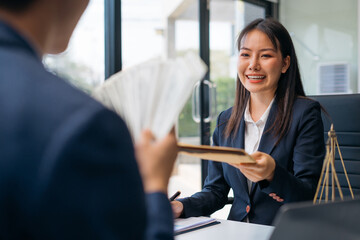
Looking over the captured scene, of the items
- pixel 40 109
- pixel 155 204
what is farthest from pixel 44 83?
pixel 155 204

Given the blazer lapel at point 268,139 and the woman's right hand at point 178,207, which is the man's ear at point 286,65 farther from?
the woman's right hand at point 178,207

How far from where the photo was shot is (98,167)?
0.38 m

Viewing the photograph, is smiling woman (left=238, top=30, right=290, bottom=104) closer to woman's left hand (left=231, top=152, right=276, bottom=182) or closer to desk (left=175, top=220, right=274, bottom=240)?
woman's left hand (left=231, top=152, right=276, bottom=182)

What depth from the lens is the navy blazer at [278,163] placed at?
1446 millimetres

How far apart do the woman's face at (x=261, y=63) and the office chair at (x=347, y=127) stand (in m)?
0.32

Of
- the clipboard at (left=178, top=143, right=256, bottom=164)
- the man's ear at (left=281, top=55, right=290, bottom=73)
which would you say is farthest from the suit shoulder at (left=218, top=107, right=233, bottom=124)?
the clipboard at (left=178, top=143, right=256, bottom=164)

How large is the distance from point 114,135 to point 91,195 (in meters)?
0.06

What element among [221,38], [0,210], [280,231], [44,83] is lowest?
[280,231]

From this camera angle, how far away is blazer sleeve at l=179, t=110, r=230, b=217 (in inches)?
54.8

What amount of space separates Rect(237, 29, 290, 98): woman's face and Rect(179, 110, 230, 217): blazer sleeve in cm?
28

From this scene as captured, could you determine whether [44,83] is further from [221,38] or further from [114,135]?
[221,38]

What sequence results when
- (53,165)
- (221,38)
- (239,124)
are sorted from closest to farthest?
1. (53,165)
2. (239,124)
3. (221,38)

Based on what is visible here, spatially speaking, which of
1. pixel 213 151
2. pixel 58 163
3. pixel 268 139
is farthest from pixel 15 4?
pixel 268 139

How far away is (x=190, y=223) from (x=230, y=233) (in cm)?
15
